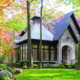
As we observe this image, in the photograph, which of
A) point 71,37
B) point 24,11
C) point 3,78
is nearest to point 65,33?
point 71,37

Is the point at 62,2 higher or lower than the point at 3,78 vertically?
higher

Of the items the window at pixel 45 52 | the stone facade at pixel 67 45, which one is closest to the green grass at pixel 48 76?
the stone facade at pixel 67 45

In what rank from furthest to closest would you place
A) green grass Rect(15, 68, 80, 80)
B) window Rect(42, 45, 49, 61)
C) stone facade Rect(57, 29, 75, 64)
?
1. window Rect(42, 45, 49, 61)
2. stone facade Rect(57, 29, 75, 64)
3. green grass Rect(15, 68, 80, 80)

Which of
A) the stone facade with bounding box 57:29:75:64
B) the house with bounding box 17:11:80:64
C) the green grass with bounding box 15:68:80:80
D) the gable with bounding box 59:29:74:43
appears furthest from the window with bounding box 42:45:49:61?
the green grass with bounding box 15:68:80:80

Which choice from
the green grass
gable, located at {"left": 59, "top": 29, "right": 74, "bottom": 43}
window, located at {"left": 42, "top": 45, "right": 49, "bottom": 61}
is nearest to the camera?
the green grass

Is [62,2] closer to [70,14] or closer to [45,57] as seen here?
[70,14]

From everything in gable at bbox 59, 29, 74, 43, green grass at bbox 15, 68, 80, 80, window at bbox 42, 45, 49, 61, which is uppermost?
gable at bbox 59, 29, 74, 43

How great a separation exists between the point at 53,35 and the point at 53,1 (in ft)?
17.4

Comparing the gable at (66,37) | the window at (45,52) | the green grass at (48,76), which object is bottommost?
the green grass at (48,76)

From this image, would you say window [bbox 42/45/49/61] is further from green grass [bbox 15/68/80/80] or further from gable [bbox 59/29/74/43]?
green grass [bbox 15/68/80/80]

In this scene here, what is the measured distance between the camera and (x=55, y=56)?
1822cm

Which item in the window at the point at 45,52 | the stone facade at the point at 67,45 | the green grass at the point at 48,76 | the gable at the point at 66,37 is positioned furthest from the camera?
the window at the point at 45,52

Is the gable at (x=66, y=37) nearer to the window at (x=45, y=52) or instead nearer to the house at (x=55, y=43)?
the house at (x=55, y=43)

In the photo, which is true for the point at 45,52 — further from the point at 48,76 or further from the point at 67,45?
the point at 48,76
